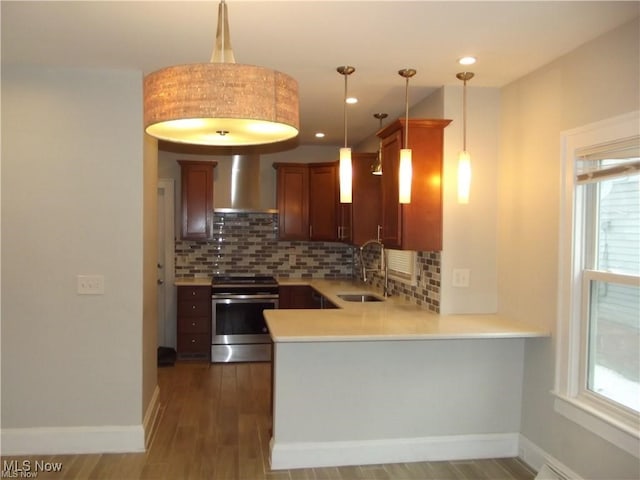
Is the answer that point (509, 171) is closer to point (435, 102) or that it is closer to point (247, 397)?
point (435, 102)

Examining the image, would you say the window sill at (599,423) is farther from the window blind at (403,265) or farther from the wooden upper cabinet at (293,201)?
the wooden upper cabinet at (293,201)

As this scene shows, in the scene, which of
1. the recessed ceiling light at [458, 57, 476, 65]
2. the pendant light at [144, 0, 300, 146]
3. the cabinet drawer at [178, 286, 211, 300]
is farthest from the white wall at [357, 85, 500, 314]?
the cabinet drawer at [178, 286, 211, 300]

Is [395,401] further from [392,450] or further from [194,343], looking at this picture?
[194,343]

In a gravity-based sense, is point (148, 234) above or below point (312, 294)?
above

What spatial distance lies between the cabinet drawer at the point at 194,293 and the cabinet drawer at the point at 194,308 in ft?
0.13

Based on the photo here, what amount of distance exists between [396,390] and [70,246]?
225 cm

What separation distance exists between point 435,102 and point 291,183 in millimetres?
2645

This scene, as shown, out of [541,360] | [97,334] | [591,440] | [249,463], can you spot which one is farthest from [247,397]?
[591,440]

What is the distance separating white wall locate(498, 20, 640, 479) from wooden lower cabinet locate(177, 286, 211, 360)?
325 cm

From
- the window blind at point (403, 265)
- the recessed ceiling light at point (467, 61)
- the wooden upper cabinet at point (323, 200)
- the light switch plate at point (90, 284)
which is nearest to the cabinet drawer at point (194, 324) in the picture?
the wooden upper cabinet at point (323, 200)

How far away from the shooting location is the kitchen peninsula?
3.19 metres

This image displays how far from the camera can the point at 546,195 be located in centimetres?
312

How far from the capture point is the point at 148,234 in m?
3.64

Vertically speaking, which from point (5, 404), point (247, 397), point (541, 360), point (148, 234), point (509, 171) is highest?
point (509, 171)
